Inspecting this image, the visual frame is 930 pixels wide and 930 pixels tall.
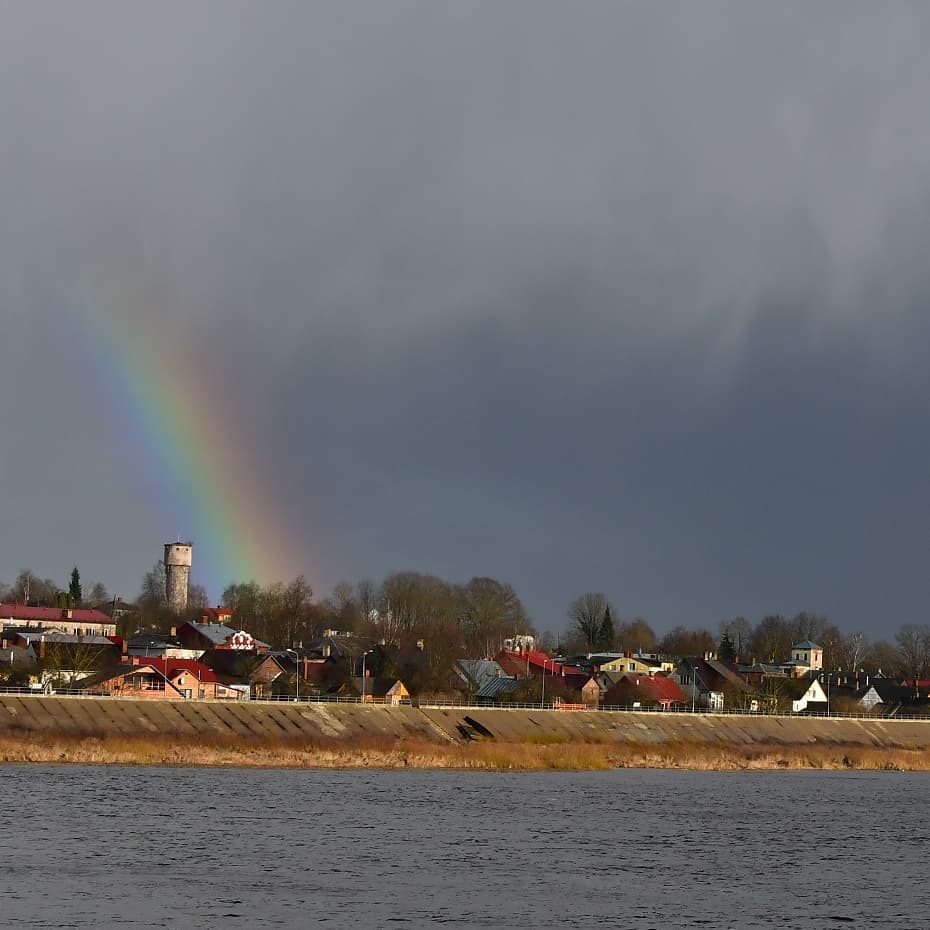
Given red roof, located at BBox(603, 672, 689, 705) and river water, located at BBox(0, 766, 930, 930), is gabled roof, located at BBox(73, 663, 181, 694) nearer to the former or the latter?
river water, located at BBox(0, 766, 930, 930)

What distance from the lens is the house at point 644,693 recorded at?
17288 cm

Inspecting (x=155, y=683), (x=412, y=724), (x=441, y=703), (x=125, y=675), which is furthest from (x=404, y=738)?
(x=441, y=703)

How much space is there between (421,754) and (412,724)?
727 inches

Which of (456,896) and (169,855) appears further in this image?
(169,855)

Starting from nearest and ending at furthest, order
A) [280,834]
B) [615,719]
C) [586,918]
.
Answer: [586,918]
[280,834]
[615,719]

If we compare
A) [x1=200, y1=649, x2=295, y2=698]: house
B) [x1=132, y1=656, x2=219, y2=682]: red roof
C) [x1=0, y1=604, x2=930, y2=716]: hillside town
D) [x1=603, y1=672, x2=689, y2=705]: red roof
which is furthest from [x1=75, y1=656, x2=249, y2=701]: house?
[x1=603, y1=672, x2=689, y2=705]: red roof

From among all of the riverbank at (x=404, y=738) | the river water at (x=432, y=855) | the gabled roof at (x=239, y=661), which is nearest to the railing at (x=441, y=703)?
the riverbank at (x=404, y=738)

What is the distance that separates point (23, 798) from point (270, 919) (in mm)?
30297

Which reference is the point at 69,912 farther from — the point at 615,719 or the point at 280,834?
the point at 615,719

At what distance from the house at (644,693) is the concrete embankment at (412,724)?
72.9ft

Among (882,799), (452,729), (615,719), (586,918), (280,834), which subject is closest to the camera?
(586,918)

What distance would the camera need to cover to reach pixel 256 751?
9469 cm

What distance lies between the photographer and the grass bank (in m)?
89.0

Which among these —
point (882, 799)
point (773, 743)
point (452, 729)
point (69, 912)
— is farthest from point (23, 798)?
point (773, 743)
